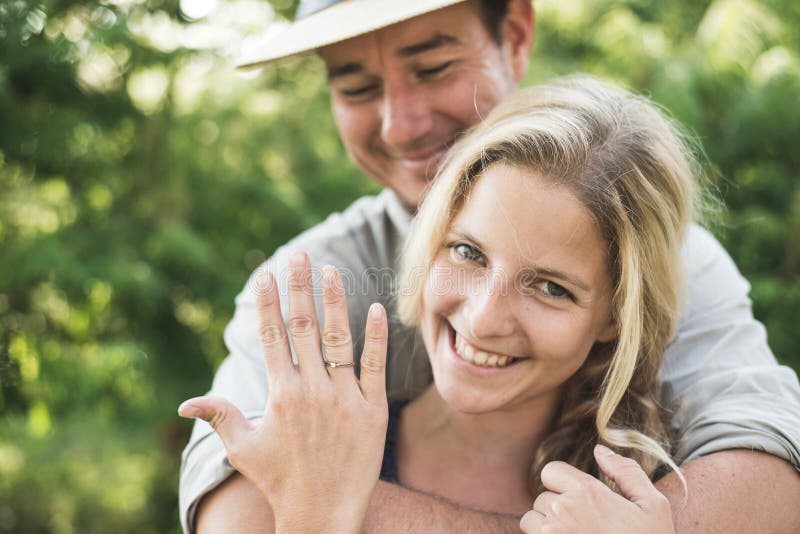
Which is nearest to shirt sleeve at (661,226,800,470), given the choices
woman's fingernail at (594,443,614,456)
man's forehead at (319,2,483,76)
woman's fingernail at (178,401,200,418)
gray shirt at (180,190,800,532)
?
gray shirt at (180,190,800,532)

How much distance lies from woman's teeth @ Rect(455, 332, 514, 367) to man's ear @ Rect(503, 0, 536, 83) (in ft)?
4.13

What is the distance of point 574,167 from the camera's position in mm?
1896

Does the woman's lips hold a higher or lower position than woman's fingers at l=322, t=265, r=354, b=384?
lower

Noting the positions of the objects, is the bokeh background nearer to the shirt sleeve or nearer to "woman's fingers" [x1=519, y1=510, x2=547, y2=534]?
the shirt sleeve

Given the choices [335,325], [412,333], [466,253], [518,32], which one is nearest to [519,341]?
[466,253]

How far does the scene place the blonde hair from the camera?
1.92 metres

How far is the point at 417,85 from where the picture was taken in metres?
2.53

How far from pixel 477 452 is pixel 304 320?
0.76 metres

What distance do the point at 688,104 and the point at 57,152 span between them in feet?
9.74

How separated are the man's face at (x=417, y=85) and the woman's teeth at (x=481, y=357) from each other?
2.09ft

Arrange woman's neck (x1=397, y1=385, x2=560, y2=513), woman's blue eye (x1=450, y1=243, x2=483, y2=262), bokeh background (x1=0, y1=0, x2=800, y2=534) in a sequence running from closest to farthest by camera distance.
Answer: woman's blue eye (x1=450, y1=243, x2=483, y2=262), woman's neck (x1=397, y1=385, x2=560, y2=513), bokeh background (x1=0, y1=0, x2=800, y2=534)

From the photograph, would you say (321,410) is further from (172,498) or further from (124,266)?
(172,498)

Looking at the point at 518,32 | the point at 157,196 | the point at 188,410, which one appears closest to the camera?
the point at 188,410

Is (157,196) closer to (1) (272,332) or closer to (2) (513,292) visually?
(1) (272,332)
